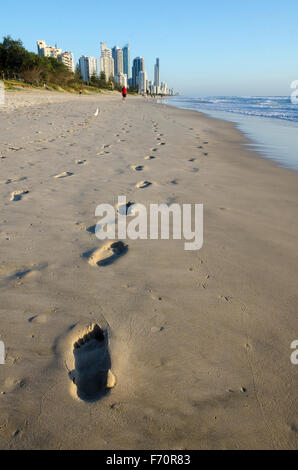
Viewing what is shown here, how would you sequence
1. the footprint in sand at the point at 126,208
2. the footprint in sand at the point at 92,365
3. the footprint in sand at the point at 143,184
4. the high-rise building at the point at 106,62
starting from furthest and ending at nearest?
the high-rise building at the point at 106,62 → the footprint in sand at the point at 143,184 → the footprint in sand at the point at 126,208 → the footprint in sand at the point at 92,365

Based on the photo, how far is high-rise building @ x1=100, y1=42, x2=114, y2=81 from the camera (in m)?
151

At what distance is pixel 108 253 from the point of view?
7.48ft

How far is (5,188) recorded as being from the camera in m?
3.52

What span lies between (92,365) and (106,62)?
594ft

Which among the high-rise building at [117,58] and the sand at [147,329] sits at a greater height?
the high-rise building at [117,58]

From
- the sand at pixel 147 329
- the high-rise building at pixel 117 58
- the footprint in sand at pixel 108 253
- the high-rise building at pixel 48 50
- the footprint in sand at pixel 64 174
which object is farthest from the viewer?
the high-rise building at pixel 117 58

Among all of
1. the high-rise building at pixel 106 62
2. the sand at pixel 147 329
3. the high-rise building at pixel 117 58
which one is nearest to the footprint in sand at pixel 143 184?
the sand at pixel 147 329

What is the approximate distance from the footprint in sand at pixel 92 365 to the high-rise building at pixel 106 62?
15554 cm

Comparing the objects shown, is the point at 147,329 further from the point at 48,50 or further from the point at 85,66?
the point at 48,50

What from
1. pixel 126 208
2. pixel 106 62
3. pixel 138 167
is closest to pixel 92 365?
pixel 126 208

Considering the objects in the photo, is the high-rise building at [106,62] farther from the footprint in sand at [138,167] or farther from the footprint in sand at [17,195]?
the footprint in sand at [17,195]

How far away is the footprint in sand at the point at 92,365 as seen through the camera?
123cm

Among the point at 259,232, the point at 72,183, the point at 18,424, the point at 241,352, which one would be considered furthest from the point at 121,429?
the point at 72,183

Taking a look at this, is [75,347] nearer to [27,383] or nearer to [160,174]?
[27,383]
